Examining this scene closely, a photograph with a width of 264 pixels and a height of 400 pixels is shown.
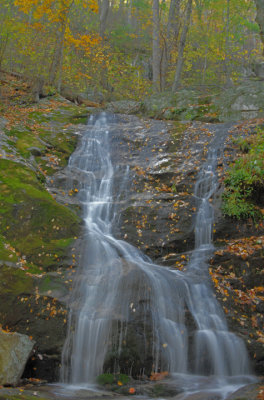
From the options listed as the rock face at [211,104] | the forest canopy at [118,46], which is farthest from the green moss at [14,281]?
the rock face at [211,104]

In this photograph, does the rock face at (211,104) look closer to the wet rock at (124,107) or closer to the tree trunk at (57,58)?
the wet rock at (124,107)

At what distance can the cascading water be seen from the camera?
488 cm

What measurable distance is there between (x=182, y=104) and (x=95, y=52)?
748cm

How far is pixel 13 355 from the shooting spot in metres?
4.30

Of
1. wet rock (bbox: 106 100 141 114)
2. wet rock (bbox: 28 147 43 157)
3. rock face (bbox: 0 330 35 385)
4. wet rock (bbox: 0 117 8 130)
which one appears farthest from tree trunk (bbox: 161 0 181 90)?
rock face (bbox: 0 330 35 385)

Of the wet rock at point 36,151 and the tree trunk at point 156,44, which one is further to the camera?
the tree trunk at point 156,44

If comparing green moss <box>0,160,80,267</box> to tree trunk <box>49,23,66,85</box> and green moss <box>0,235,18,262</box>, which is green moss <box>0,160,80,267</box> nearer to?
green moss <box>0,235,18,262</box>

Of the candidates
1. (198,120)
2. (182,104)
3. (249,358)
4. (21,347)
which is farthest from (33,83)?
(249,358)

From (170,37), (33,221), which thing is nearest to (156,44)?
(170,37)

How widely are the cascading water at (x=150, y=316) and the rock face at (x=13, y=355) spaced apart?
2.18ft

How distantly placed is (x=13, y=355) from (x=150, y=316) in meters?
2.10

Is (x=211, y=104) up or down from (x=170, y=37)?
down

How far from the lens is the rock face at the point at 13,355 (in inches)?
163

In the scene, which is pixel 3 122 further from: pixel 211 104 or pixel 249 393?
pixel 249 393
